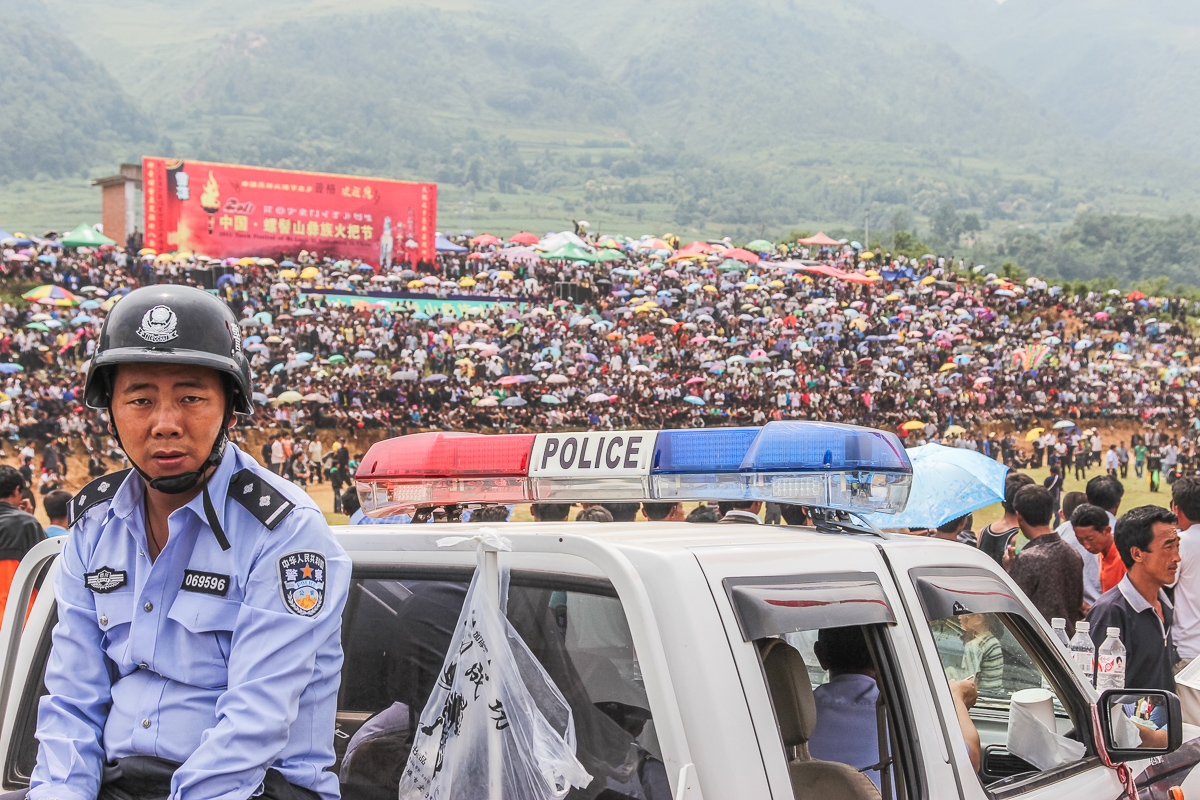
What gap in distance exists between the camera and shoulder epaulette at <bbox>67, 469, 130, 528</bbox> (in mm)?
1679

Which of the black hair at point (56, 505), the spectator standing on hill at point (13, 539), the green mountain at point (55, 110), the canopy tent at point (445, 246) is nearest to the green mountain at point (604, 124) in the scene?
the green mountain at point (55, 110)

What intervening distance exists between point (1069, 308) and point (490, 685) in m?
36.0

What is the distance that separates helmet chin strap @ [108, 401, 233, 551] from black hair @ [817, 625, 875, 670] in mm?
1145

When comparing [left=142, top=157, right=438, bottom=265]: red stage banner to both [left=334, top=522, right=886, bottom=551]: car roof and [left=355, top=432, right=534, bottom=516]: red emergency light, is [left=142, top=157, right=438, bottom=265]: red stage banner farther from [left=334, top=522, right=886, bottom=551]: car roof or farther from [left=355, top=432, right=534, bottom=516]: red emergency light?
[left=334, top=522, right=886, bottom=551]: car roof

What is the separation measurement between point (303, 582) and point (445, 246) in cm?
3800

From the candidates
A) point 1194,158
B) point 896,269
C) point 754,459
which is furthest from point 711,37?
point 754,459

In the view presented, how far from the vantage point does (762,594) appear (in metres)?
1.66

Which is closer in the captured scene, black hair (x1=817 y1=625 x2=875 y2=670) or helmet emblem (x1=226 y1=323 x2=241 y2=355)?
helmet emblem (x1=226 y1=323 x2=241 y2=355)

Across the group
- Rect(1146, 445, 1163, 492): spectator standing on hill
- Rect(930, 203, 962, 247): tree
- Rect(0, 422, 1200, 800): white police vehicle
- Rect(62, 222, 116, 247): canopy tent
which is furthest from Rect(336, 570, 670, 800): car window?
Rect(930, 203, 962, 247): tree

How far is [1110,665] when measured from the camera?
134 inches

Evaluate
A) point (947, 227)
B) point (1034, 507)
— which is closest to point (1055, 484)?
point (1034, 507)

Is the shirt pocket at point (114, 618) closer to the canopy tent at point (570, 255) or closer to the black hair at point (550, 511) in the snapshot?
the black hair at point (550, 511)

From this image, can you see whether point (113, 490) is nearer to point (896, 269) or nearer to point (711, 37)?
point (896, 269)

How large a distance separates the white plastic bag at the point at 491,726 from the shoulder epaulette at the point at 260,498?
30 centimetres
